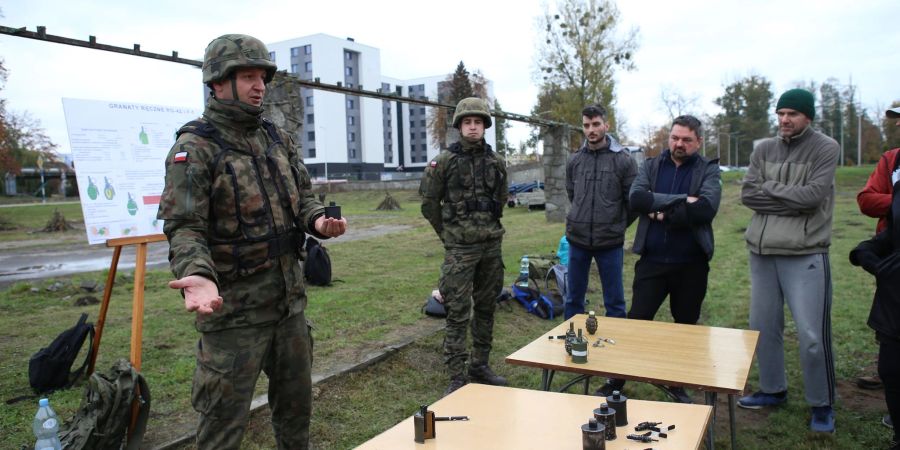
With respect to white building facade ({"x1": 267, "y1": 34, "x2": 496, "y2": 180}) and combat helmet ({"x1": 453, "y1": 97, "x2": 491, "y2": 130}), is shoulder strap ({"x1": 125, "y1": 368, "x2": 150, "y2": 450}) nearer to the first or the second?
combat helmet ({"x1": 453, "y1": 97, "x2": 491, "y2": 130})

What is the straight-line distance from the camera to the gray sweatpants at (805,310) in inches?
149

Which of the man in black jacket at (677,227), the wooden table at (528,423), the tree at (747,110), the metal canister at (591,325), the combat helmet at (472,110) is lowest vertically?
the wooden table at (528,423)

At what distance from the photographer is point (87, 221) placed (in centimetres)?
430

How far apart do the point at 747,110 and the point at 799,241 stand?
74017mm

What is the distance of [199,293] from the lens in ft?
6.59

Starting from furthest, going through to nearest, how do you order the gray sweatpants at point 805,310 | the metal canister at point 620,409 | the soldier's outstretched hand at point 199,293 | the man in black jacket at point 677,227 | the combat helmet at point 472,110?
the combat helmet at point 472,110 → the man in black jacket at point 677,227 → the gray sweatpants at point 805,310 → the metal canister at point 620,409 → the soldier's outstretched hand at point 199,293

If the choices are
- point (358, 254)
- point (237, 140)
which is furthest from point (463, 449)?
point (358, 254)

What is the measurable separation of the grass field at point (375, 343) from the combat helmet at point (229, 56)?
2.27m

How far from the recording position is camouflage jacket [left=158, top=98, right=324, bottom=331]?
2.34 m

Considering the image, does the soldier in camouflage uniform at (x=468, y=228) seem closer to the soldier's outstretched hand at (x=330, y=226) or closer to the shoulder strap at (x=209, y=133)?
the soldier's outstretched hand at (x=330, y=226)

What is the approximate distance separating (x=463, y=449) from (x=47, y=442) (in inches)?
86.7

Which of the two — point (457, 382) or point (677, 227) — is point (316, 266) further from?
point (677, 227)

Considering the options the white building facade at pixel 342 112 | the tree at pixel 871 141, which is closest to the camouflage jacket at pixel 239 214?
the white building facade at pixel 342 112

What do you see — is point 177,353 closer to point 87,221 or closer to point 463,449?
point 87,221
